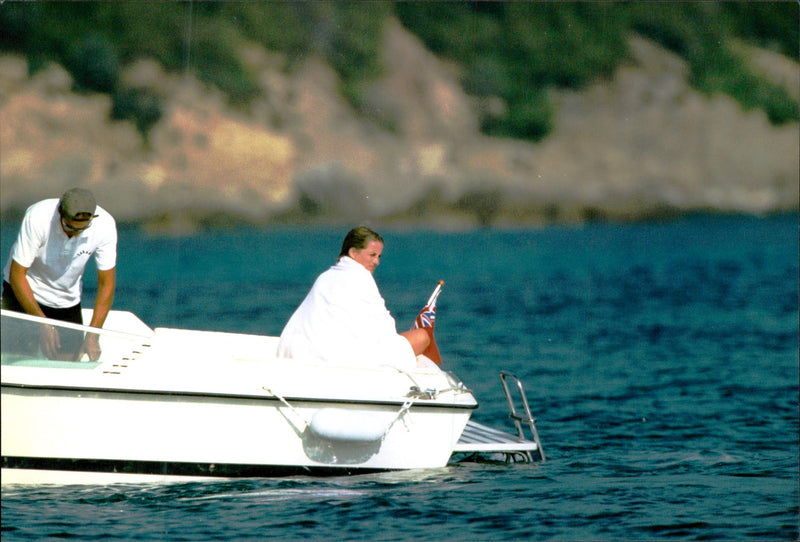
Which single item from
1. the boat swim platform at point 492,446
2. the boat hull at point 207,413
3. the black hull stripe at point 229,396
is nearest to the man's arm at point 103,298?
the boat hull at point 207,413

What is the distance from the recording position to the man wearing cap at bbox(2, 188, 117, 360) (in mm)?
6848

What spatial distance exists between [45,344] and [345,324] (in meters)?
1.84

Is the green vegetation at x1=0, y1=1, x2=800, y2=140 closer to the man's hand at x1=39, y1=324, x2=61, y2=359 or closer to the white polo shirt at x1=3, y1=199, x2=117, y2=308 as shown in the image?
the white polo shirt at x1=3, y1=199, x2=117, y2=308

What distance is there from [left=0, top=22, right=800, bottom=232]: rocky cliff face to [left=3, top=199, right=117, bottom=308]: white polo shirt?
92.6 ft

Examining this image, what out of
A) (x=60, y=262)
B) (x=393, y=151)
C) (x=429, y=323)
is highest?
(x=393, y=151)

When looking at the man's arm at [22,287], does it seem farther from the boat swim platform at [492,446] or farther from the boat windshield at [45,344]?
the boat swim platform at [492,446]

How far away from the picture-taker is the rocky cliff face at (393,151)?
1427 inches

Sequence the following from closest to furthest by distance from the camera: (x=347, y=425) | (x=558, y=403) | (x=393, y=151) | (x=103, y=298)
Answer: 1. (x=347, y=425)
2. (x=103, y=298)
3. (x=558, y=403)
4. (x=393, y=151)

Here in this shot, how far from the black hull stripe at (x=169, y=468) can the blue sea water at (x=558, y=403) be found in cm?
7

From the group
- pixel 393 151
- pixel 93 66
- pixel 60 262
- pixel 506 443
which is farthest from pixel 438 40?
pixel 60 262

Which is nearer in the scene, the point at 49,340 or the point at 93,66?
the point at 49,340

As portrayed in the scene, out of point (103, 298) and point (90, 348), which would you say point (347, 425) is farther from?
point (103, 298)

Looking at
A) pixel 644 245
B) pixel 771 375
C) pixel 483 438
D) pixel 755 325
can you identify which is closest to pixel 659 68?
pixel 644 245

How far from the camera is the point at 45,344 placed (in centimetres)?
669
